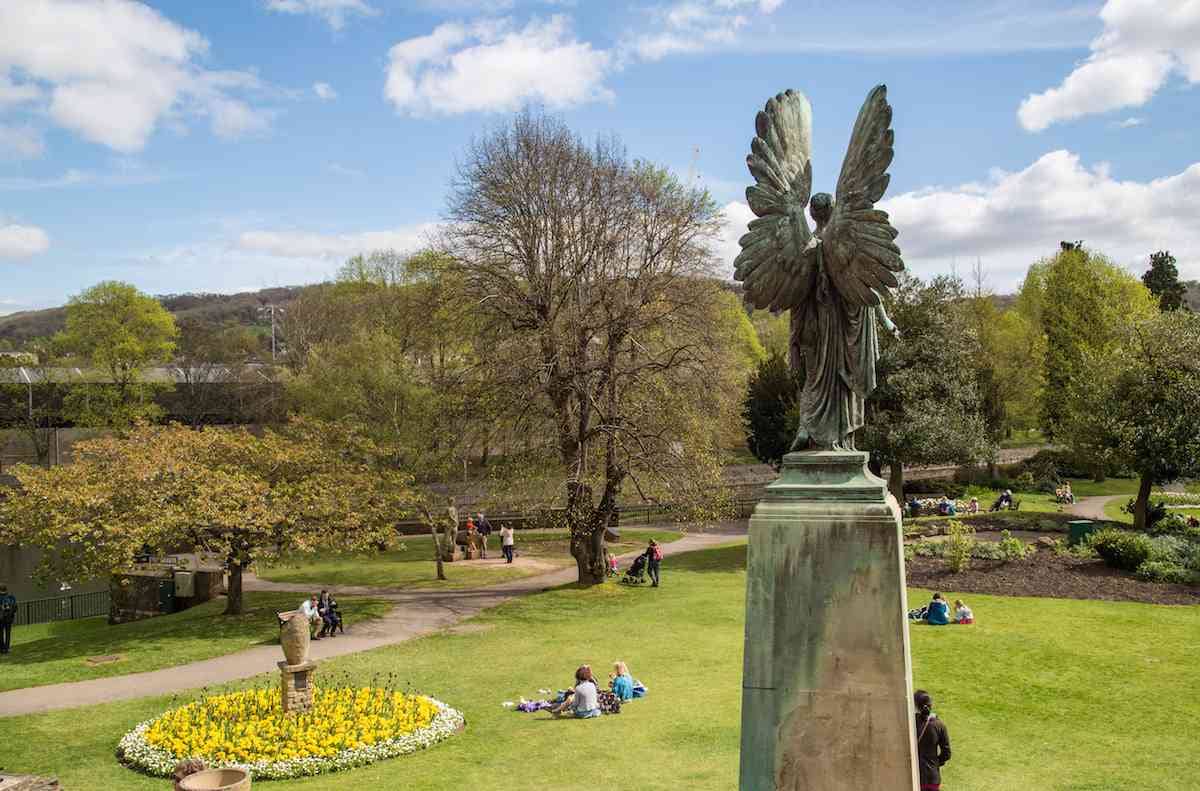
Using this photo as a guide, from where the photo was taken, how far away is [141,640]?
825 inches

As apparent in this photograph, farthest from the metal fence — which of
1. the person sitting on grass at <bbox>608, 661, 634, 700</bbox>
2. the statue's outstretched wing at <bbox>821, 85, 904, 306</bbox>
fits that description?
the statue's outstretched wing at <bbox>821, 85, 904, 306</bbox>

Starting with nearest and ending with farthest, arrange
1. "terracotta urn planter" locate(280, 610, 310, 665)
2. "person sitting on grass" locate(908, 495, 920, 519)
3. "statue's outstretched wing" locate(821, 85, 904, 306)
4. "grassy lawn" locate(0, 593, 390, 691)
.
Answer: "statue's outstretched wing" locate(821, 85, 904, 306) → "terracotta urn planter" locate(280, 610, 310, 665) → "grassy lawn" locate(0, 593, 390, 691) → "person sitting on grass" locate(908, 495, 920, 519)

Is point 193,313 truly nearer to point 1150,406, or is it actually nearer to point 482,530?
point 482,530

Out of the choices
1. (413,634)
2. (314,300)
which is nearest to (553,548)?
(413,634)

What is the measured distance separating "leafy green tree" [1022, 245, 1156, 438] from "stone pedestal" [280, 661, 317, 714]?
41207 millimetres

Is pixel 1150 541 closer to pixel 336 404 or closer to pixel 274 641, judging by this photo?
pixel 274 641

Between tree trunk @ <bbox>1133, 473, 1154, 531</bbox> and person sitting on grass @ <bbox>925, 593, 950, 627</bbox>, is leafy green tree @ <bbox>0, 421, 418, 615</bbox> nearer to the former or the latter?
person sitting on grass @ <bbox>925, 593, 950, 627</bbox>

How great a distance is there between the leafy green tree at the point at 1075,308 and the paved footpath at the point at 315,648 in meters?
31.0

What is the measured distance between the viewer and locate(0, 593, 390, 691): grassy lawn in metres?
18.3

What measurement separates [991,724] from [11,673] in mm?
18202

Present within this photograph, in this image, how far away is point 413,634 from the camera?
2088 centimetres

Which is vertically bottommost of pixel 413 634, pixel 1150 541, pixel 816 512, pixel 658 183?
pixel 413 634

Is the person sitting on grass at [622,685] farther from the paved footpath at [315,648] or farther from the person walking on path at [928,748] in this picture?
the paved footpath at [315,648]

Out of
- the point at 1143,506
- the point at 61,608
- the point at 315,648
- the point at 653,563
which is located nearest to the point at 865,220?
the point at 315,648
